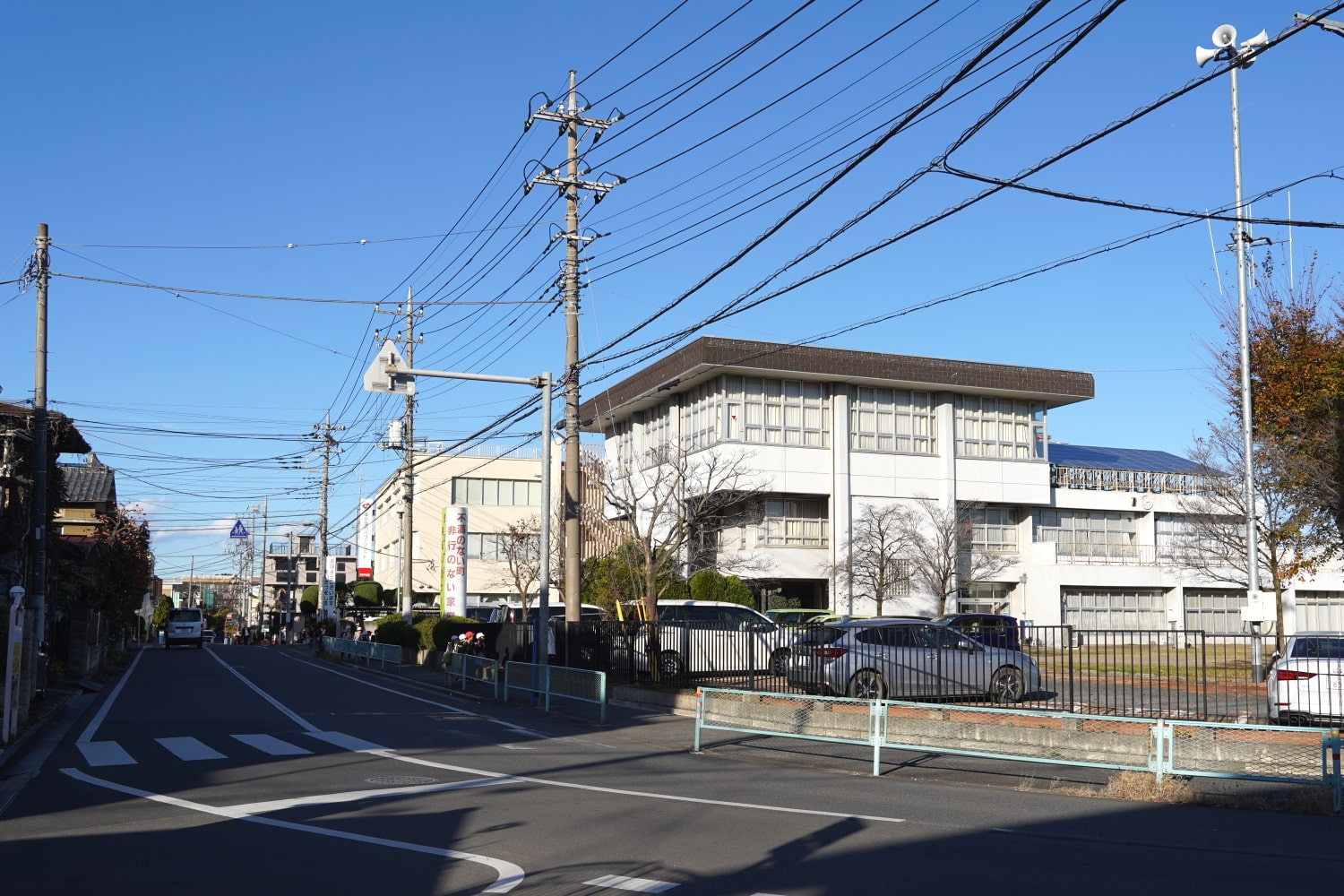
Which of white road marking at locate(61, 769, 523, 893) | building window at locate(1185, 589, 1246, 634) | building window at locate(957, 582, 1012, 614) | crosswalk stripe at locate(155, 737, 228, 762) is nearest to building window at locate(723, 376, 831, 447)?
building window at locate(957, 582, 1012, 614)

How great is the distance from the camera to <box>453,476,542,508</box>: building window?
73438mm

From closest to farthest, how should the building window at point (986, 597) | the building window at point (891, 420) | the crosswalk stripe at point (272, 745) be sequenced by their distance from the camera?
the crosswalk stripe at point (272, 745) → the building window at point (891, 420) → the building window at point (986, 597)

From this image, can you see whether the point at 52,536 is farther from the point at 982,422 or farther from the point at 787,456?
the point at 982,422

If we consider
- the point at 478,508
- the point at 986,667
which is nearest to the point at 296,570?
the point at 478,508

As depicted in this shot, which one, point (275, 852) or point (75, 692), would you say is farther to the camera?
point (75, 692)

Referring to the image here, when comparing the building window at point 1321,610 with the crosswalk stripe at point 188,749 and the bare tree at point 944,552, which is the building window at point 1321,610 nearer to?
the bare tree at point 944,552

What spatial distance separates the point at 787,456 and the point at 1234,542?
17.9 metres

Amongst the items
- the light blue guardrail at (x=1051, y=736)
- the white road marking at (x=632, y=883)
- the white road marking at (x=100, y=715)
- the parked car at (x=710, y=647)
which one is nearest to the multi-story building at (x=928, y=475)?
the parked car at (x=710, y=647)

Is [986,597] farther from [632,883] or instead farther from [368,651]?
[632,883]

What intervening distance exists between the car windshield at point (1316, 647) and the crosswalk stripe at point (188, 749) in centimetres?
1499

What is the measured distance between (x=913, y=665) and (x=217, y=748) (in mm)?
10843

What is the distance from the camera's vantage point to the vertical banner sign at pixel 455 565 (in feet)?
132

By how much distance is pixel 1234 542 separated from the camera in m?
32.8

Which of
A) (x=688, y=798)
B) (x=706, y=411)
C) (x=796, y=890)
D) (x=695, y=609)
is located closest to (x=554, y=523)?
(x=706, y=411)
